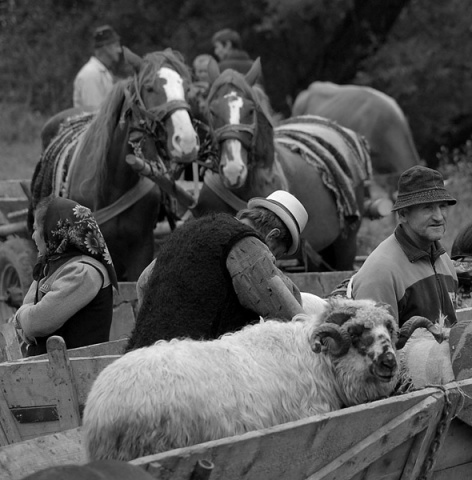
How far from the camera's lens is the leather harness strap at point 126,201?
8625mm

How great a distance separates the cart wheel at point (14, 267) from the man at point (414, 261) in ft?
15.0

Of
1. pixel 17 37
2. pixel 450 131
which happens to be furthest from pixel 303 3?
pixel 17 37

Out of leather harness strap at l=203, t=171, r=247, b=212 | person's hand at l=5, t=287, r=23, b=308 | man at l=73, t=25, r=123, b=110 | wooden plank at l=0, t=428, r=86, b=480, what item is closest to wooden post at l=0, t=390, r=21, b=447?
wooden plank at l=0, t=428, r=86, b=480

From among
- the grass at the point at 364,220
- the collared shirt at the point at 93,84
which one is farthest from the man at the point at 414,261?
the collared shirt at the point at 93,84

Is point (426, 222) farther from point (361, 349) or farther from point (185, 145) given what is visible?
point (185, 145)

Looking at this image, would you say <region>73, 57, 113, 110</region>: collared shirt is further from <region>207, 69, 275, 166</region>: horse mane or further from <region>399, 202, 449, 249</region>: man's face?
<region>399, 202, 449, 249</region>: man's face

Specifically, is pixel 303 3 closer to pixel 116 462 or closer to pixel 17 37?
pixel 17 37

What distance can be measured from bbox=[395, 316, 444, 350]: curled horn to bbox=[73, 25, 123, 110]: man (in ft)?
25.2

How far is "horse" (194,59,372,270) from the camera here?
8.86 m

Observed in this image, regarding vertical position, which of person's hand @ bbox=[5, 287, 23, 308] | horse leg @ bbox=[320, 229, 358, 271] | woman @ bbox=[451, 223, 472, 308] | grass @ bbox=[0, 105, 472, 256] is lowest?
grass @ bbox=[0, 105, 472, 256]

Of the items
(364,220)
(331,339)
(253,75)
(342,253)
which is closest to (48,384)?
(331,339)

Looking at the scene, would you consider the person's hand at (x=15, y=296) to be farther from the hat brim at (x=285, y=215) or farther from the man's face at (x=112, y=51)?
the hat brim at (x=285, y=215)

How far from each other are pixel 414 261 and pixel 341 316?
1.19 metres

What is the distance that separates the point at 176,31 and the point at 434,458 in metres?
18.5
